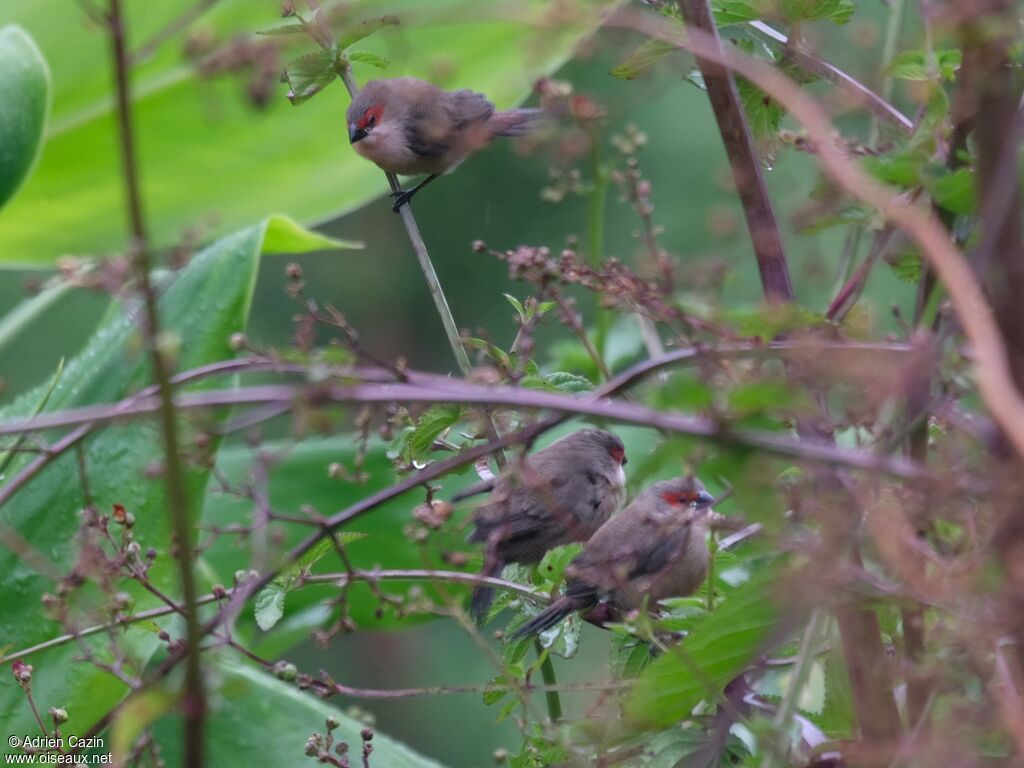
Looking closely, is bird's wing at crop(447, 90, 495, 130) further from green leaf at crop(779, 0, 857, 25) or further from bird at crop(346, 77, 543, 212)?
→ green leaf at crop(779, 0, 857, 25)

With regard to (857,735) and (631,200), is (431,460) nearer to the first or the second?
(631,200)

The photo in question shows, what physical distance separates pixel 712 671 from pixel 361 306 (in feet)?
23.4

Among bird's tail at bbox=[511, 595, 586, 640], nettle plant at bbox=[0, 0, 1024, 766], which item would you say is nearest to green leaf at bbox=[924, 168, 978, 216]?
nettle plant at bbox=[0, 0, 1024, 766]

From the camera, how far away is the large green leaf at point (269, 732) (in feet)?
4.97

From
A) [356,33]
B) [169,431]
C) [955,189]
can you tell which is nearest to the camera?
[169,431]

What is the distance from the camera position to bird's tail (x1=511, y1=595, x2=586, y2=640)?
3.82 feet

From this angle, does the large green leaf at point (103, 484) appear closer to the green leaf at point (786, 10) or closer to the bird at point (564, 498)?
the bird at point (564, 498)

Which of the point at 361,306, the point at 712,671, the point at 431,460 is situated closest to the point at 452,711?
the point at 361,306

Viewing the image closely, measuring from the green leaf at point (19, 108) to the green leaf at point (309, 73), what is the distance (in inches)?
27.8

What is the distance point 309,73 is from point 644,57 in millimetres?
416

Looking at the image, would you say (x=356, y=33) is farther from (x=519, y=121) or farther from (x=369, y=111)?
(x=369, y=111)

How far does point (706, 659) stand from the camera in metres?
0.86

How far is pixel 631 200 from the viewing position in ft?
4.09

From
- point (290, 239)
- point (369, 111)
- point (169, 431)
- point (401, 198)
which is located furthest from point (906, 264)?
point (369, 111)
